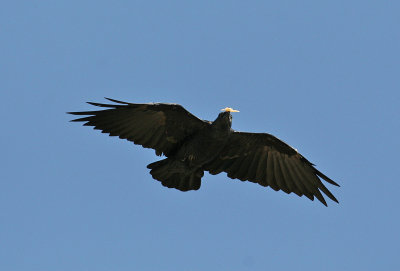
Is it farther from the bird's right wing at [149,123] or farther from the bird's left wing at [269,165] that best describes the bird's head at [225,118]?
the bird's left wing at [269,165]

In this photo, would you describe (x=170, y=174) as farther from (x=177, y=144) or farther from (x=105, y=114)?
(x=105, y=114)

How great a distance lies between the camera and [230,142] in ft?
54.2

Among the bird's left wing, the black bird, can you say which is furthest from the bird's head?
the bird's left wing

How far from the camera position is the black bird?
50.7 ft

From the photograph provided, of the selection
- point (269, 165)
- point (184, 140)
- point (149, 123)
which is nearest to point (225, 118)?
point (184, 140)

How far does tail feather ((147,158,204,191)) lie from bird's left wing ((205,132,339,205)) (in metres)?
0.59

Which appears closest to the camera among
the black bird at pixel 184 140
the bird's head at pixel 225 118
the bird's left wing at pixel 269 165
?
the bird's head at pixel 225 118

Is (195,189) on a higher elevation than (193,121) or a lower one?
lower

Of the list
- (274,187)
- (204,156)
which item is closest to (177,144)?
(204,156)

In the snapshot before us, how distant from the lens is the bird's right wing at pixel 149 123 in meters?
15.4

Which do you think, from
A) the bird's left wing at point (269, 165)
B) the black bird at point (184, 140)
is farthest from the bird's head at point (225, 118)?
the bird's left wing at point (269, 165)

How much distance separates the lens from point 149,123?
15695 mm

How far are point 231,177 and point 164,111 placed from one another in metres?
2.66

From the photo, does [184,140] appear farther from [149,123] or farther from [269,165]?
[269,165]
